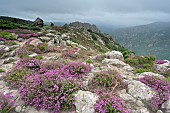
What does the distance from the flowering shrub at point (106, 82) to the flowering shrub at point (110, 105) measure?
4.41 feet

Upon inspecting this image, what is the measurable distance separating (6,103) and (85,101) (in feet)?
12.2

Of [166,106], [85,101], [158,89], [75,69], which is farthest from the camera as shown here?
[75,69]

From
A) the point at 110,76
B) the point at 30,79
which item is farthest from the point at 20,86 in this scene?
the point at 110,76

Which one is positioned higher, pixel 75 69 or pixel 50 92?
pixel 75 69

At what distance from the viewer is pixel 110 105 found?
22.1 ft

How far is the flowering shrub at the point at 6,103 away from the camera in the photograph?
692 cm

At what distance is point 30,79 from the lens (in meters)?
8.45

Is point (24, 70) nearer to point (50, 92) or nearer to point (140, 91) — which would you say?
point (50, 92)

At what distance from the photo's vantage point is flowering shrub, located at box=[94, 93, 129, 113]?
660 cm

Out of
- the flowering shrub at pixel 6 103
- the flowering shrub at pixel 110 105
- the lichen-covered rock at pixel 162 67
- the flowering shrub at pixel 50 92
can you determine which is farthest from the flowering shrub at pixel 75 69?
the lichen-covered rock at pixel 162 67

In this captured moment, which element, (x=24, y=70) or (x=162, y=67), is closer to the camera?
(x=24, y=70)

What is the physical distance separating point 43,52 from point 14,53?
2995 millimetres

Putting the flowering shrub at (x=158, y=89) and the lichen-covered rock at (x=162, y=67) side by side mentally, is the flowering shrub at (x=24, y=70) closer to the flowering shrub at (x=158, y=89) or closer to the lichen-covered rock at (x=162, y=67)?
the flowering shrub at (x=158, y=89)

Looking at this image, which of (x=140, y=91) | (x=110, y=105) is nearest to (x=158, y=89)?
(x=140, y=91)
